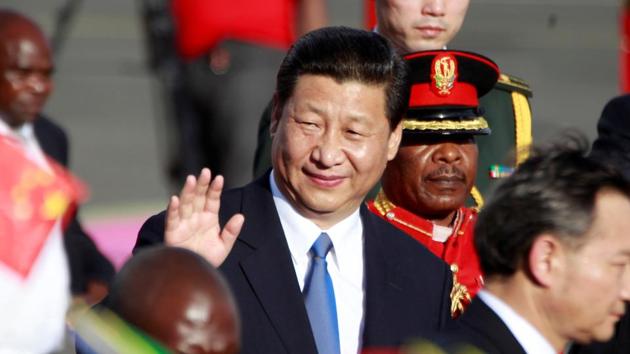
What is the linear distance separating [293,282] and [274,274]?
0.16 ft

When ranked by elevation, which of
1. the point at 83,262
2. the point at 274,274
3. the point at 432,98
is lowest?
the point at 83,262

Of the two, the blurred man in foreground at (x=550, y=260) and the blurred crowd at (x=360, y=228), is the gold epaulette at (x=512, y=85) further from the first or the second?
the blurred man in foreground at (x=550, y=260)

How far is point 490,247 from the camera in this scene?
324cm

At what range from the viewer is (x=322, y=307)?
3.91 meters

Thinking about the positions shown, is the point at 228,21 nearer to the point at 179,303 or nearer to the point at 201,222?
the point at 201,222

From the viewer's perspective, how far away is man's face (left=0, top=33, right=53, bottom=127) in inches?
225

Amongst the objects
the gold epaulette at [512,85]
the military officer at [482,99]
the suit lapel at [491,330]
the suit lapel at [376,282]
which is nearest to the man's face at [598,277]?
the suit lapel at [491,330]

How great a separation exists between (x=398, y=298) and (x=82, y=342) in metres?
1.52

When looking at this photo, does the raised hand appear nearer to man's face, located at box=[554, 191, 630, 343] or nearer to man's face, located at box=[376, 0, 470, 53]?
man's face, located at box=[554, 191, 630, 343]

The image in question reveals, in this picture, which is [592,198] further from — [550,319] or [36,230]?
[36,230]

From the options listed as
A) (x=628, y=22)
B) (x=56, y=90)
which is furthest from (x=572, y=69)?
(x=628, y=22)

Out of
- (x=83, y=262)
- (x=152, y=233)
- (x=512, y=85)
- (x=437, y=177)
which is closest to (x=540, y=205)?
(x=152, y=233)

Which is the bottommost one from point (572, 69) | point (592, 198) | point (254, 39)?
point (572, 69)

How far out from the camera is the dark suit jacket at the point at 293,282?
3.87m
